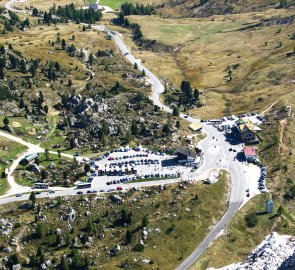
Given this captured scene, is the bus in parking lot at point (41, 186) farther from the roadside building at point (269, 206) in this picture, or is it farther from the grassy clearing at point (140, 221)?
the roadside building at point (269, 206)

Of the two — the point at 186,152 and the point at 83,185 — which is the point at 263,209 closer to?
the point at 186,152

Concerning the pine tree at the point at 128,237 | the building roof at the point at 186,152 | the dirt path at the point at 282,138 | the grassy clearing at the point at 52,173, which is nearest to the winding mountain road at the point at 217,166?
the grassy clearing at the point at 52,173

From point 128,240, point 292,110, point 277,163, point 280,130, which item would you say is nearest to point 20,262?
point 128,240

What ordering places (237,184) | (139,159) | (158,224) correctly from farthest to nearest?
1. (139,159)
2. (237,184)
3. (158,224)

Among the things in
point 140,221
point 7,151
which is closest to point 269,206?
point 140,221

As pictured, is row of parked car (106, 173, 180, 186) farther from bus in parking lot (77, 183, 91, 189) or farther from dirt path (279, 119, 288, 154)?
dirt path (279, 119, 288, 154)

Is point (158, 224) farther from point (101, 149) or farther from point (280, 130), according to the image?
point (280, 130)
